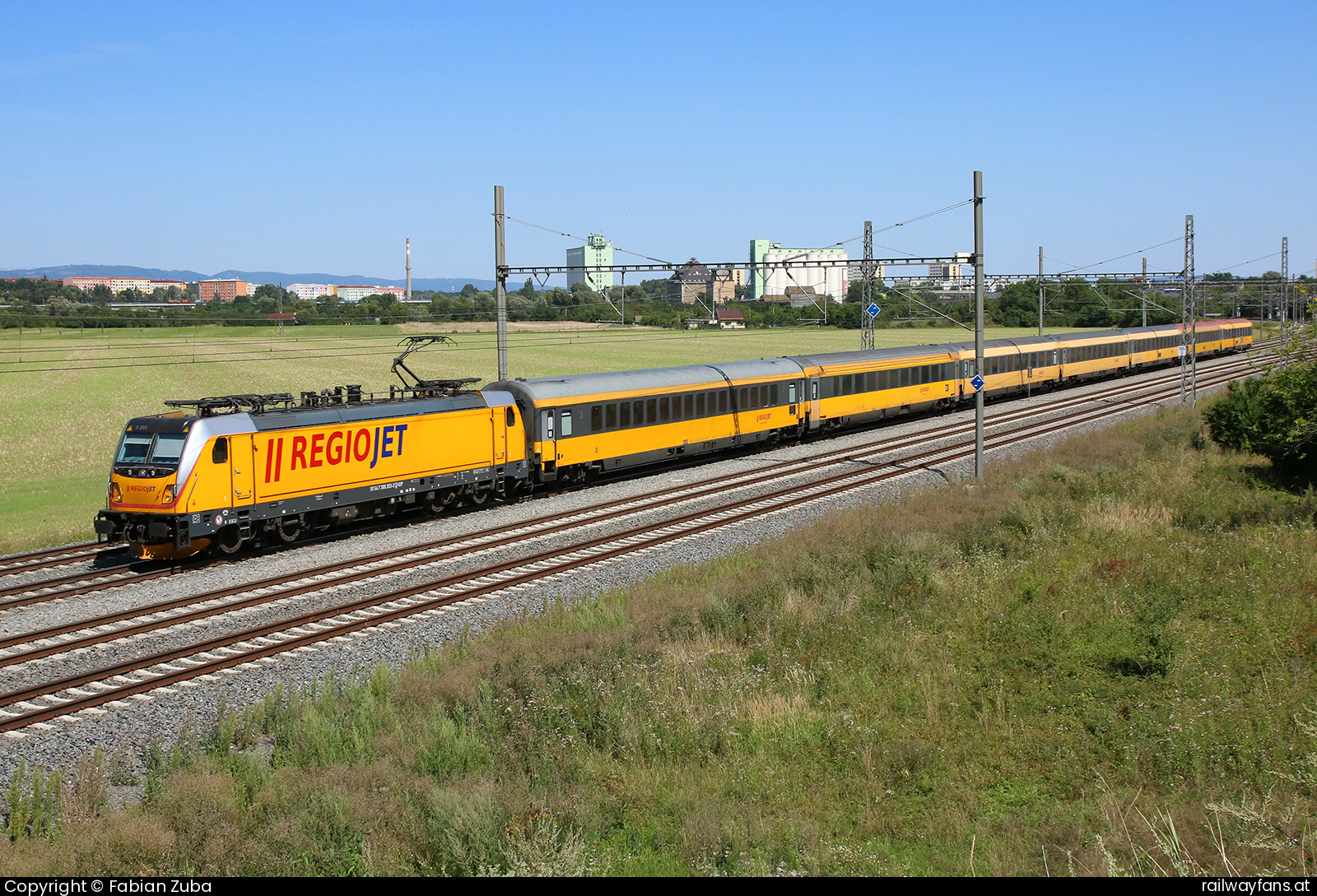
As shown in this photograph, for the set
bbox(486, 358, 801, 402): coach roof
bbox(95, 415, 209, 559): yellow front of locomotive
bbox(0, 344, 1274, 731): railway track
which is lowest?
bbox(0, 344, 1274, 731): railway track

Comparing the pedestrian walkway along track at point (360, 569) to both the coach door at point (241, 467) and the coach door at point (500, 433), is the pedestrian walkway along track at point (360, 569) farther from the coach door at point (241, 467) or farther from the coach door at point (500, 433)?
the coach door at point (500, 433)

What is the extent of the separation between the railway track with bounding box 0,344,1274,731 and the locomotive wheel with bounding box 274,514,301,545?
8.02ft

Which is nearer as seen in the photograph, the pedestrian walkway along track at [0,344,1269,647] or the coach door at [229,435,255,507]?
the pedestrian walkway along track at [0,344,1269,647]

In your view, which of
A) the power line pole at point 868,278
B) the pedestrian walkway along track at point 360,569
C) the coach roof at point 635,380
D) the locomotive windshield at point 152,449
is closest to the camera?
the pedestrian walkway along track at point 360,569

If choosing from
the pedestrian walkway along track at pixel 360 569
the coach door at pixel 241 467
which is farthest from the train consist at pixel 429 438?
the pedestrian walkway along track at pixel 360 569

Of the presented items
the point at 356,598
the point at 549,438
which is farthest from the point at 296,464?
the point at 549,438

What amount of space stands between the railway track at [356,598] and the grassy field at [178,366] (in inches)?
322

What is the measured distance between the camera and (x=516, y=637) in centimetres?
1387

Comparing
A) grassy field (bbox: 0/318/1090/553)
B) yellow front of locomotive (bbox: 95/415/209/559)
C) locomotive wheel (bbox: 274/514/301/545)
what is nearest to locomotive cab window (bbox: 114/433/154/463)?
yellow front of locomotive (bbox: 95/415/209/559)

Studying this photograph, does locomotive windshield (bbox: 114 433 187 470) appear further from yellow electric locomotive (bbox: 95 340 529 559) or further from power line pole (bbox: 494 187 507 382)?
power line pole (bbox: 494 187 507 382)

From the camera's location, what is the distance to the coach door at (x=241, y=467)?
19.3 meters

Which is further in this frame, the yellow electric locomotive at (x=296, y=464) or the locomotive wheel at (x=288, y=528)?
the locomotive wheel at (x=288, y=528)

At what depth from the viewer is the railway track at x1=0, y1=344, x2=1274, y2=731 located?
42.4 feet

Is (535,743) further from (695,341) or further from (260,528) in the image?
(695,341)
